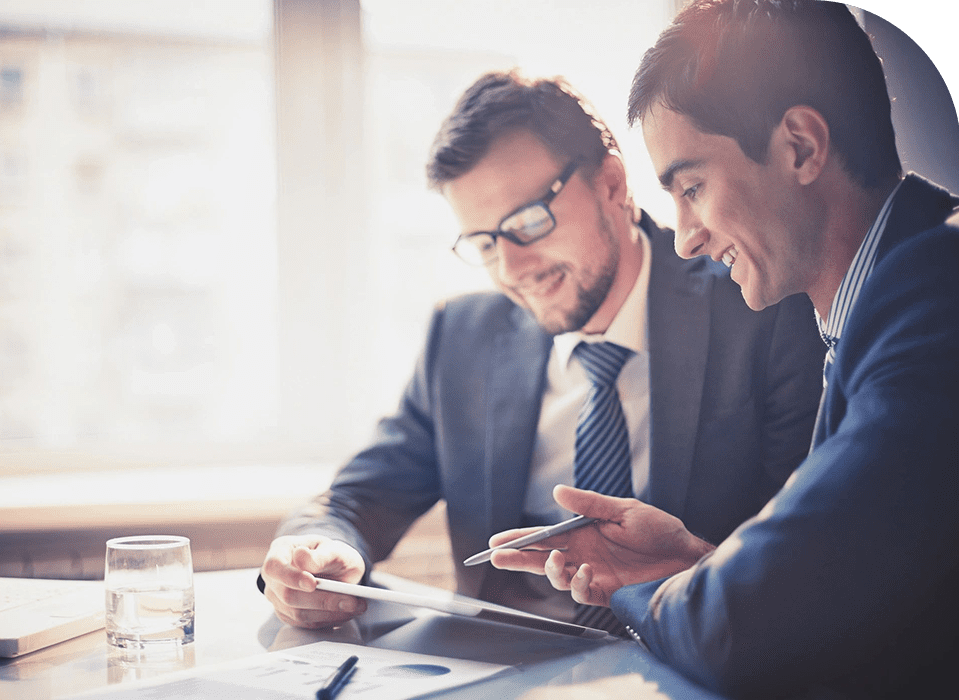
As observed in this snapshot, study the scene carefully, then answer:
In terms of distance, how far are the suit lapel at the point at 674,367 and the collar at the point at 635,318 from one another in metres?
0.03

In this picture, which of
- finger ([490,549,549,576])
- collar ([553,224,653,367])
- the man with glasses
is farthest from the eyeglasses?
finger ([490,549,549,576])

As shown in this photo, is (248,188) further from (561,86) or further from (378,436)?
(561,86)

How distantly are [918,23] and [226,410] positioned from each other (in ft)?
4.00

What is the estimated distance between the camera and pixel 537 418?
979 millimetres

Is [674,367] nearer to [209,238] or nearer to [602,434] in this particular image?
[602,434]

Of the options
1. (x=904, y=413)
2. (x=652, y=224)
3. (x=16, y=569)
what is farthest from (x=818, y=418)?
(x=16, y=569)

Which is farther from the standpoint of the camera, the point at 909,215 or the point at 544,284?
the point at 544,284

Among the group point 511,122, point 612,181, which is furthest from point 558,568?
point 511,122

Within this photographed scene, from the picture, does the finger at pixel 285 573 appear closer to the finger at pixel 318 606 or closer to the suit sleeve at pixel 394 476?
the finger at pixel 318 606

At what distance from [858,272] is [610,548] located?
296 mm

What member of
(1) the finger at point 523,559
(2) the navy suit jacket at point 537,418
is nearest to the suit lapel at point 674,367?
(2) the navy suit jacket at point 537,418

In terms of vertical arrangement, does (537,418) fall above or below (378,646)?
above

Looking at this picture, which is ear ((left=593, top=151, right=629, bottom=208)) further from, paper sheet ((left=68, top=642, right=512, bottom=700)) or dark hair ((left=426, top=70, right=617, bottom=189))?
paper sheet ((left=68, top=642, right=512, bottom=700))

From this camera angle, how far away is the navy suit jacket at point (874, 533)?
46cm
